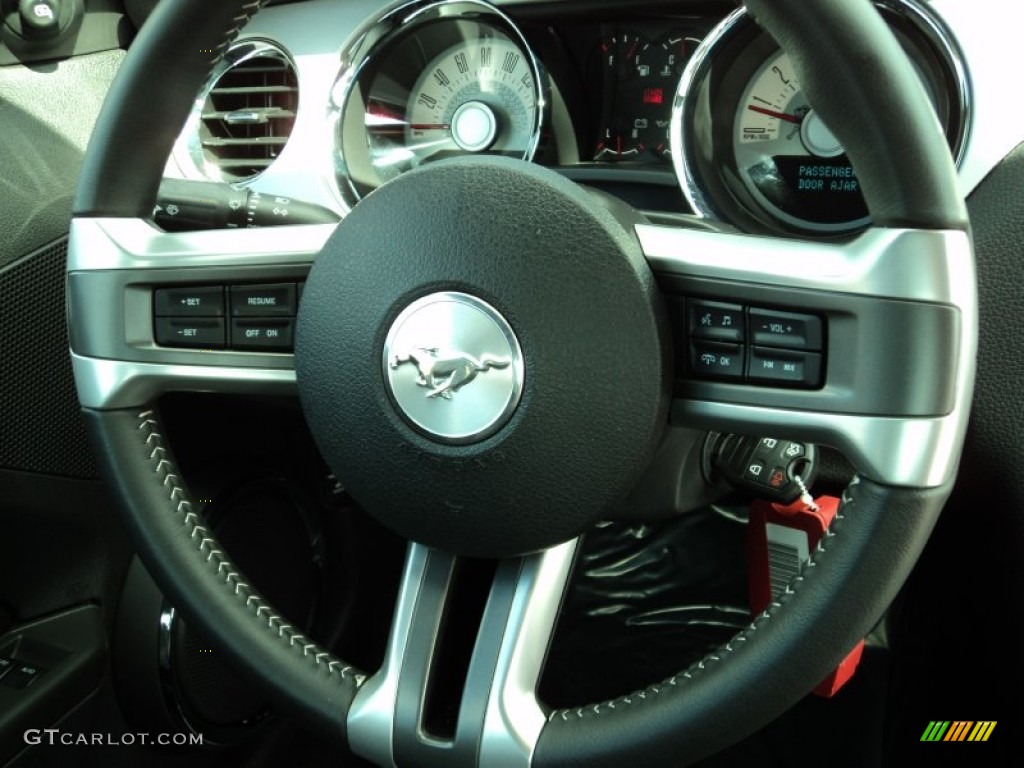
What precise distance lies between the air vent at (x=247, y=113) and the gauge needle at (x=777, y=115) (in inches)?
24.4

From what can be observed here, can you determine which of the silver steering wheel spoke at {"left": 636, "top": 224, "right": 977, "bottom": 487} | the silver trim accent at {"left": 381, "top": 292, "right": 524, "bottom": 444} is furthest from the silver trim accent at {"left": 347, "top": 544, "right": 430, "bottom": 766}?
the silver steering wheel spoke at {"left": 636, "top": 224, "right": 977, "bottom": 487}

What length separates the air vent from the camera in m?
1.50

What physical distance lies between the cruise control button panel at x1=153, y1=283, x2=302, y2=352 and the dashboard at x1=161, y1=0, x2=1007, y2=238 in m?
0.46

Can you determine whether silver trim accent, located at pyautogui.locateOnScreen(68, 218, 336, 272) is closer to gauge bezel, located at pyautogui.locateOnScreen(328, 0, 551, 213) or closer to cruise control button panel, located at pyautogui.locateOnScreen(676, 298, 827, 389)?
cruise control button panel, located at pyautogui.locateOnScreen(676, 298, 827, 389)

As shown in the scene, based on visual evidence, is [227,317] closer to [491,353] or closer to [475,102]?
[491,353]

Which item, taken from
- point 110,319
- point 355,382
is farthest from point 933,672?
point 110,319

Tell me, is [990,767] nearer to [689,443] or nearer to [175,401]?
[689,443]

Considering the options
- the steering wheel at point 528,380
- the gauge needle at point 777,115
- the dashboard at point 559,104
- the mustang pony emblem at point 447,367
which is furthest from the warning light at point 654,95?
the mustang pony emblem at point 447,367

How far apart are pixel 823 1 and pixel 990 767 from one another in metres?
0.93

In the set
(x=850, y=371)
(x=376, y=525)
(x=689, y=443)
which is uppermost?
(x=850, y=371)

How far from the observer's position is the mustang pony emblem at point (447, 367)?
734 millimetres

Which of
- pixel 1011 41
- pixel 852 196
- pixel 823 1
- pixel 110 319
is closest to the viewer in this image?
pixel 823 1

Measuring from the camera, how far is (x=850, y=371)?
69cm

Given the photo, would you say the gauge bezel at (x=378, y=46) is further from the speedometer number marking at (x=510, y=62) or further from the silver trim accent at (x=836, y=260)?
the silver trim accent at (x=836, y=260)
